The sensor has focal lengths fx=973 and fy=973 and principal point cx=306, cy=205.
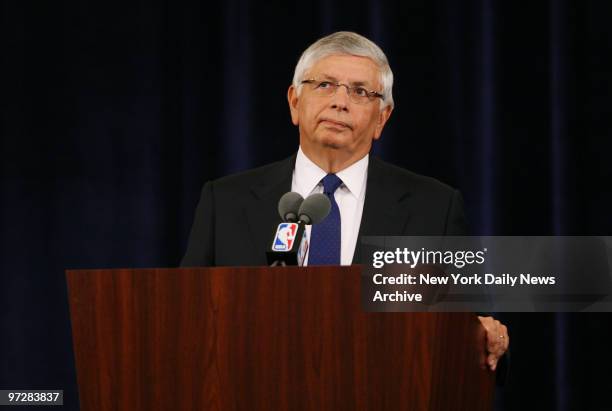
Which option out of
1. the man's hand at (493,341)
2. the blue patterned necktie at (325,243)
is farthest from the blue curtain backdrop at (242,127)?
the man's hand at (493,341)

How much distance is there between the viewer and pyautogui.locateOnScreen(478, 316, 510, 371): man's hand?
1.74 metres

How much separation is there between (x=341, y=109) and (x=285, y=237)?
895 mm

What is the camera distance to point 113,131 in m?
3.20

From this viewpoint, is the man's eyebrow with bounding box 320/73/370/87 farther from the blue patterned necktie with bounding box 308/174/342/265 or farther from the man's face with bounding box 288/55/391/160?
the blue patterned necktie with bounding box 308/174/342/265

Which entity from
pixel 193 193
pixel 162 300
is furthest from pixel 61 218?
pixel 162 300

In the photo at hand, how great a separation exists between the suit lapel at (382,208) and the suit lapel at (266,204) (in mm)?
201

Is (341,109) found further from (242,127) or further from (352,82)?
(242,127)

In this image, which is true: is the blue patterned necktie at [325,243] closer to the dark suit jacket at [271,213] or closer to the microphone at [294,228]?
the dark suit jacket at [271,213]

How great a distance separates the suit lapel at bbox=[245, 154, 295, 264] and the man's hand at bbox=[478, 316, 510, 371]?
0.64m

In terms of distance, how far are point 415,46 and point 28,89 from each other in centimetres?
128

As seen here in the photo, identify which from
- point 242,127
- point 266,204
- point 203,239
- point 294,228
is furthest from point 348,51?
point 294,228

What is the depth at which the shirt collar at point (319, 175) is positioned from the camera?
7.77ft

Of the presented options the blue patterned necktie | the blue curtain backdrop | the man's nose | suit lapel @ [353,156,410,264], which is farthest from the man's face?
the blue curtain backdrop

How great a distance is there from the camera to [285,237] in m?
1.57
